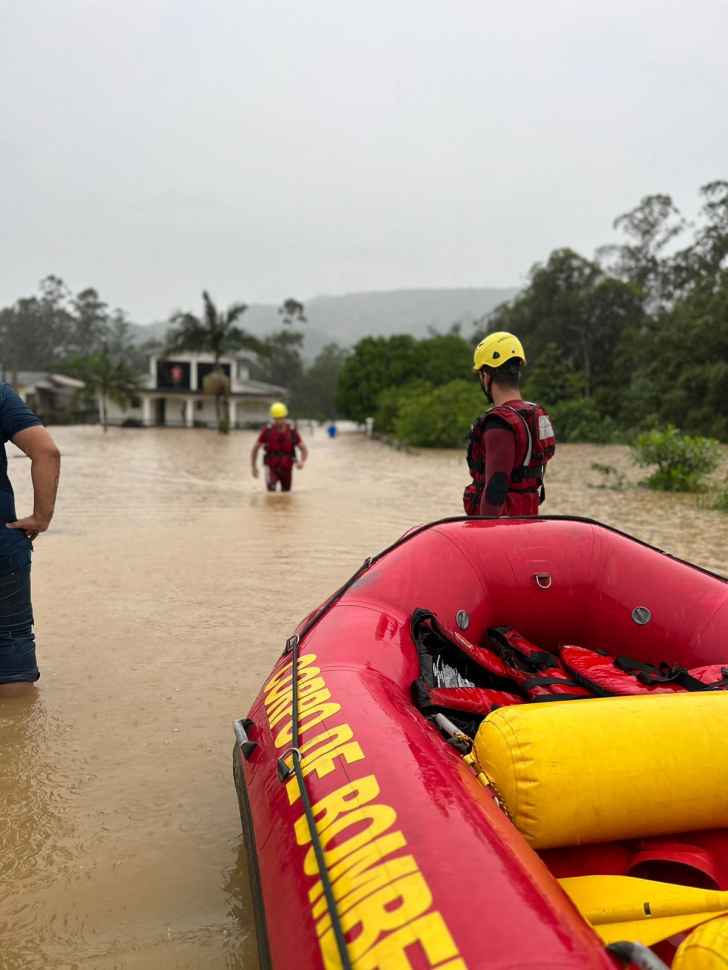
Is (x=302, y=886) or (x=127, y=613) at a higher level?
(x=302, y=886)

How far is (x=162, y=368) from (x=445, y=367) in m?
16.3

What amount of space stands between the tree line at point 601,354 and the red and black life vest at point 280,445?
50.6 feet

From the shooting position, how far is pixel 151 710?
335 cm

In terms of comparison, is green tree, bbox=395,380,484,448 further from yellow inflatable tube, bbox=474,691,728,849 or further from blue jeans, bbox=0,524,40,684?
yellow inflatable tube, bbox=474,691,728,849

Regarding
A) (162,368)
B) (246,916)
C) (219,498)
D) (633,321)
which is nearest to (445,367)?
(633,321)

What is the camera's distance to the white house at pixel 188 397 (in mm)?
41781

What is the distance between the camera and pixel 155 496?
11375 mm

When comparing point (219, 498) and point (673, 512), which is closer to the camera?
point (673, 512)

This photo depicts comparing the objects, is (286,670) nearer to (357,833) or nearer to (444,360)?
(357,833)

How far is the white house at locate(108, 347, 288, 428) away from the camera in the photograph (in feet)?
137

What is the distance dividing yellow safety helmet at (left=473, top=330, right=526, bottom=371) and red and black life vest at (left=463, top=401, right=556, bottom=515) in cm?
21

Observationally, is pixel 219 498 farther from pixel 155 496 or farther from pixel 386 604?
pixel 386 604

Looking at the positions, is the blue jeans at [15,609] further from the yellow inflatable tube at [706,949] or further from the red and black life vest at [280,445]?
the red and black life vest at [280,445]

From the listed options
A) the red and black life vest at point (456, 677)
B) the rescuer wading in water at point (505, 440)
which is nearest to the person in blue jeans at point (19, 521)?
the red and black life vest at point (456, 677)
